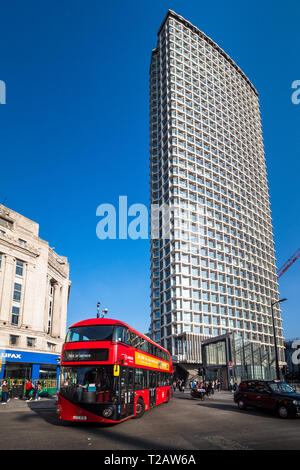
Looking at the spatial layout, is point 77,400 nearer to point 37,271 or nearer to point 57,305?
point 37,271

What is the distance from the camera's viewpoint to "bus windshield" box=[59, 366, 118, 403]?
492 inches

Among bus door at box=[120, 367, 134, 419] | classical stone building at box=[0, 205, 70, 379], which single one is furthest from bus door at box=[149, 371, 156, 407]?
classical stone building at box=[0, 205, 70, 379]

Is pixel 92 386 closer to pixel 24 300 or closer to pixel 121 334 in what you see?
pixel 121 334

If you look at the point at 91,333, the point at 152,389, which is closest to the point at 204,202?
the point at 152,389

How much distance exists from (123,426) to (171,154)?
75.3m

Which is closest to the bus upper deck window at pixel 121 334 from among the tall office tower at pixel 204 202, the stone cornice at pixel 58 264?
the stone cornice at pixel 58 264

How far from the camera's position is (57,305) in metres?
54.5

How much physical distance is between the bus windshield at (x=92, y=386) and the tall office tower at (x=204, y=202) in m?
59.2

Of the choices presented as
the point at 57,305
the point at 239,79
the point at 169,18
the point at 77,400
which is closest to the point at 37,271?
the point at 57,305

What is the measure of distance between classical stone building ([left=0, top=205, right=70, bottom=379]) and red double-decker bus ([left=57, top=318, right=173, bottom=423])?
86.2 feet

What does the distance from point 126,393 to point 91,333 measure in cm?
280

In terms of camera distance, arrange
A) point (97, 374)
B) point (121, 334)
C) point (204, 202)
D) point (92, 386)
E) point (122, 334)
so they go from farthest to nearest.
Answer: point (204, 202) < point (122, 334) < point (121, 334) < point (97, 374) < point (92, 386)

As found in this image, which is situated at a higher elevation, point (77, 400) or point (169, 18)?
point (169, 18)

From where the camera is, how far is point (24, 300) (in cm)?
4228
